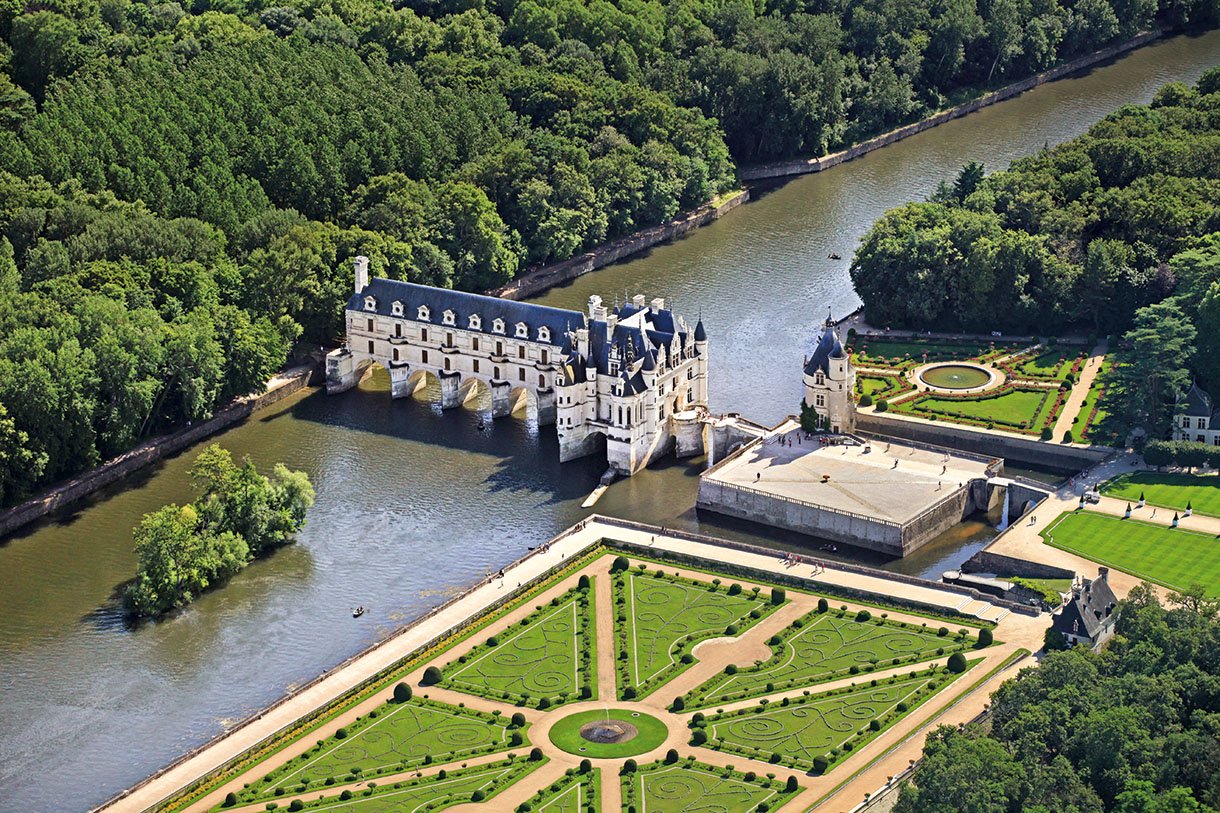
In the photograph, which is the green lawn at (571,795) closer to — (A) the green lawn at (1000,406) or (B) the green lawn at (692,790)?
(B) the green lawn at (692,790)

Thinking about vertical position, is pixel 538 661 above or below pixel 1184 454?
below

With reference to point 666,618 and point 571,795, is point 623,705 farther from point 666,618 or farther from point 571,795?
point 666,618

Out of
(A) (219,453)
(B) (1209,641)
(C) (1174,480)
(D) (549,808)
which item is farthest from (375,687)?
(C) (1174,480)

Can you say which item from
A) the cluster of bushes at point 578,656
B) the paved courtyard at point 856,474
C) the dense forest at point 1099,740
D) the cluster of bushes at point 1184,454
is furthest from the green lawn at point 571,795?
the cluster of bushes at point 1184,454

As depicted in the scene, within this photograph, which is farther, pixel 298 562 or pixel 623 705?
pixel 298 562

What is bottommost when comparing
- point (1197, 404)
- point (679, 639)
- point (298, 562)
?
point (679, 639)

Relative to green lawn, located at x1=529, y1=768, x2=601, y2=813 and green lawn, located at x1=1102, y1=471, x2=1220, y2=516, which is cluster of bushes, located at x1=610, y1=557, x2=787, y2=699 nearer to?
green lawn, located at x1=529, y1=768, x2=601, y2=813

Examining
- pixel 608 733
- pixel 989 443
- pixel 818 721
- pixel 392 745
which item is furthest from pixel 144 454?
pixel 989 443

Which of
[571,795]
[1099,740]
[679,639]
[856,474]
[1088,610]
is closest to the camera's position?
[1099,740]
